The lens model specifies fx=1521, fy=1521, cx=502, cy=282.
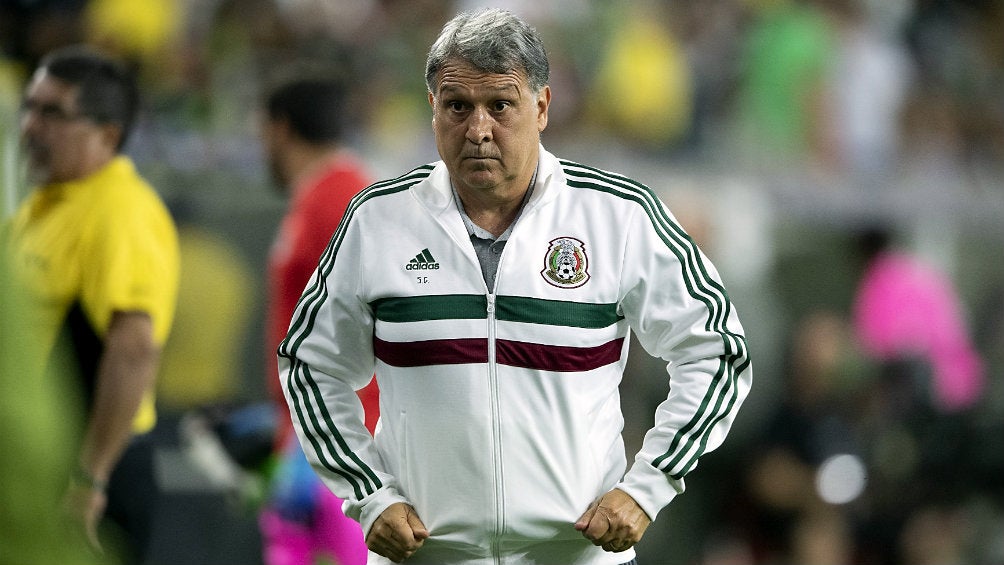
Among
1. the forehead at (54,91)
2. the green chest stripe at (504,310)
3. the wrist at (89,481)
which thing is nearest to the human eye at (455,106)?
the green chest stripe at (504,310)

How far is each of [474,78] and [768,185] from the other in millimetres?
7414

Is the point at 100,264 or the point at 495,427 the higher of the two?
the point at 100,264

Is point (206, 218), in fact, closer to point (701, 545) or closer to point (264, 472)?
point (264, 472)

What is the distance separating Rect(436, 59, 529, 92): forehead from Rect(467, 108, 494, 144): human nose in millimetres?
55

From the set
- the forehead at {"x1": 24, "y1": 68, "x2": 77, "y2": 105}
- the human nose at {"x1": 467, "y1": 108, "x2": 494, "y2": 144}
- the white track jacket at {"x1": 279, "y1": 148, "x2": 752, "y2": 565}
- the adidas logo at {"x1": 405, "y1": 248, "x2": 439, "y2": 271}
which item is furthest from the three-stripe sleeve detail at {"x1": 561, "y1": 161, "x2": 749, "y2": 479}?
the forehead at {"x1": 24, "y1": 68, "x2": 77, "y2": 105}

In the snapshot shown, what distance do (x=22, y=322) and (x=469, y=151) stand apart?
6.51 ft

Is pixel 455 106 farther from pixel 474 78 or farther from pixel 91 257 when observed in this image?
pixel 91 257

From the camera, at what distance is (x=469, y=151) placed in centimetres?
331

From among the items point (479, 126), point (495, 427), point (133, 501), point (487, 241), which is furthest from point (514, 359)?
point (133, 501)

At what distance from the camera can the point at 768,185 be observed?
10445 millimetres

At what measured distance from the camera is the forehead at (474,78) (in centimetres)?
328

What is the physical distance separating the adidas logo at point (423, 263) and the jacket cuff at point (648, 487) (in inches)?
24.5

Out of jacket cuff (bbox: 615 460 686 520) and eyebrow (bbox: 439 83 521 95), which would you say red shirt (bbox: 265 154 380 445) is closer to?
eyebrow (bbox: 439 83 521 95)

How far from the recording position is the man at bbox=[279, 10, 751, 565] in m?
3.29
